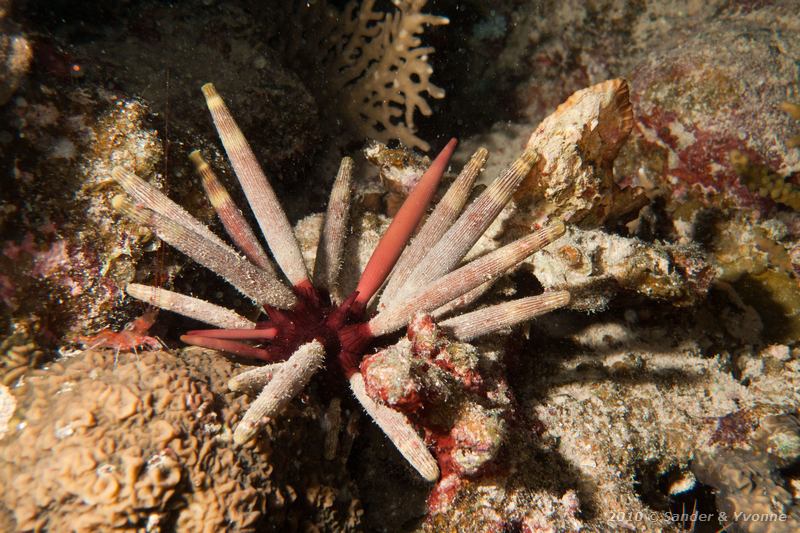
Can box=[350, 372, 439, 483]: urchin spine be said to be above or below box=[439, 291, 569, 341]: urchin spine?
below

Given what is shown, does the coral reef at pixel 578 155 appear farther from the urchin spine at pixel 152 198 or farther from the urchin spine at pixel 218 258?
the urchin spine at pixel 152 198

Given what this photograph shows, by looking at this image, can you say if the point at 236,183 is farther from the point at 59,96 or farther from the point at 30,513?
the point at 30,513

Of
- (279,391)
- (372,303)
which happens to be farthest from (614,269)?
(279,391)

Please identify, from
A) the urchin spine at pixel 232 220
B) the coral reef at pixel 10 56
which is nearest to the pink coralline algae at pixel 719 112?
the urchin spine at pixel 232 220

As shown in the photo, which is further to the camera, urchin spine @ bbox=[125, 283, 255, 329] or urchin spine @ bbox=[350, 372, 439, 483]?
urchin spine @ bbox=[125, 283, 255, 329]

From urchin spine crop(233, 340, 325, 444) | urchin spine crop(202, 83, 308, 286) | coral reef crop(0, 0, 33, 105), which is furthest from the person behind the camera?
urchin spine crop(202, 83, 308, 286)

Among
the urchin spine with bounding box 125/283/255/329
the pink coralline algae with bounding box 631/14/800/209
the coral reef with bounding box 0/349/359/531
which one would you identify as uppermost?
the pink coralline algae with bounding box 631/14/800/209

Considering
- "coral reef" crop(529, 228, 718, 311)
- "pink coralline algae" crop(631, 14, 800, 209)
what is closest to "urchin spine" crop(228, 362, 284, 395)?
"coral reef" crop(529, 228, 718, 311)

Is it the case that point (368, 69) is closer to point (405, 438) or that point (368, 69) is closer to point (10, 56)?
point (10, 56)

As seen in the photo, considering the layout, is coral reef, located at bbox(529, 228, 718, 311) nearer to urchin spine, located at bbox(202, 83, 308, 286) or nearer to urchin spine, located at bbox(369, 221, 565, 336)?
urchin spine, located at bbox(369, 221, 565, 336)
